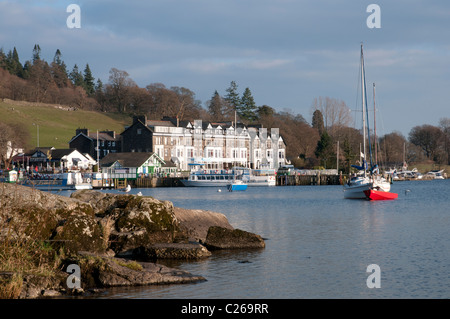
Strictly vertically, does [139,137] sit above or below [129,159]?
above

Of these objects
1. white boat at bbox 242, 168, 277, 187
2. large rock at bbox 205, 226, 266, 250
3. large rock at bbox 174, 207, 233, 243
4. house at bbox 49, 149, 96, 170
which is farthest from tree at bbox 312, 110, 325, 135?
large rock at bbox 205, 226, 266, 250

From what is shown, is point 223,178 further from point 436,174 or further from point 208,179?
point 436,174

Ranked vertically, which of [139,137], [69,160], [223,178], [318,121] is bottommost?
[223,178]

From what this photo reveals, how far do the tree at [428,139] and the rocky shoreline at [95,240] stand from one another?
152 m

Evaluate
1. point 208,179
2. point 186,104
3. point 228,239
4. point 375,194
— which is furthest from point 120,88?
point 228,239

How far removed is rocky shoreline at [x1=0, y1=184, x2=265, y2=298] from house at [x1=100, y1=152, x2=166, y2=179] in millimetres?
84867

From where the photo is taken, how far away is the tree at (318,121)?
182625 mm

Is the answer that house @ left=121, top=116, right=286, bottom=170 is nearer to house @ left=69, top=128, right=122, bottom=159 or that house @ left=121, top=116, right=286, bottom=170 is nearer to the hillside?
house @ left=69, top=128, right=122, bottom=159

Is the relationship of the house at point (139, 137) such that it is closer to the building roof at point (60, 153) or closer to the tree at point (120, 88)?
the building roof at point (60, 153)

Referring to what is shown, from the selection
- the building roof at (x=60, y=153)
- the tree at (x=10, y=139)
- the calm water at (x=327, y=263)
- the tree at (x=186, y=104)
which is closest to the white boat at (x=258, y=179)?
the building roof at (x=60, y=153)

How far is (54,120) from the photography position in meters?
175

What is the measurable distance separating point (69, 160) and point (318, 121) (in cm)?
8404

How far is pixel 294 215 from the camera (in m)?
51.4
